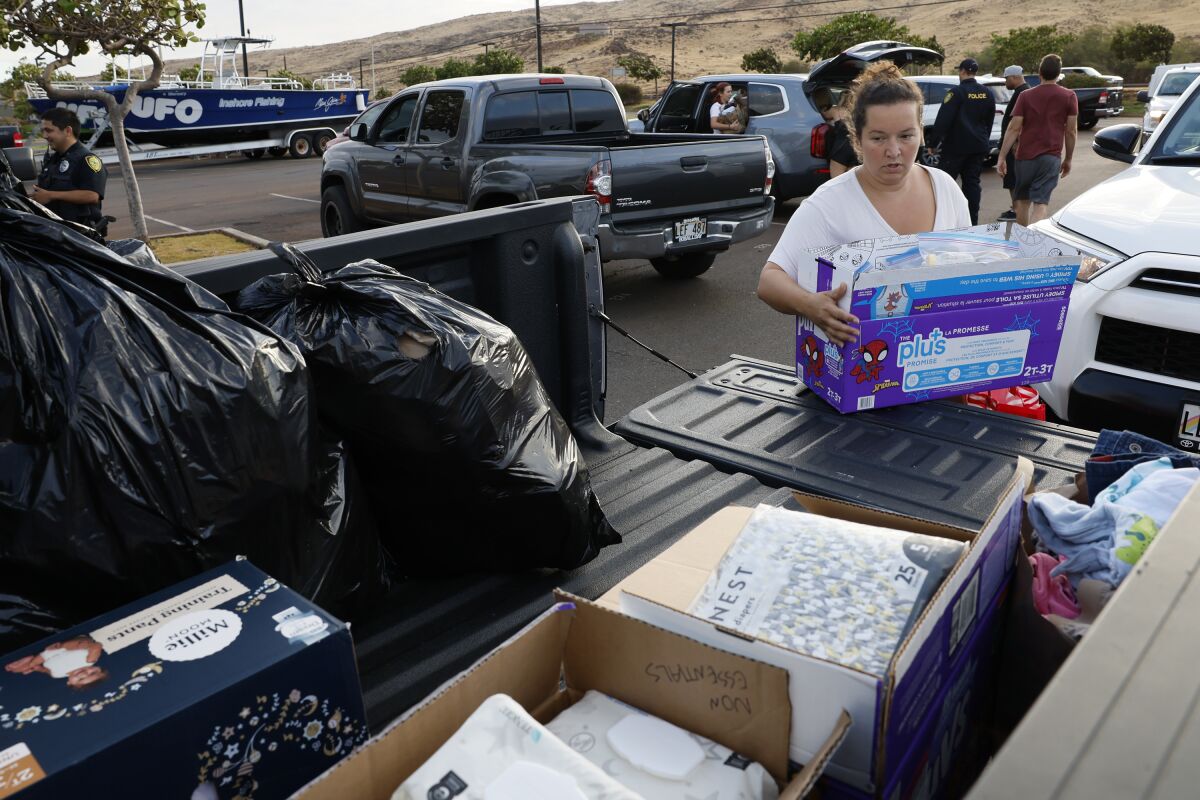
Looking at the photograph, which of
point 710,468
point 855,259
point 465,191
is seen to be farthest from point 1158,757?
point 465,191

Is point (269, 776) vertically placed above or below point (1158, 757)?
below

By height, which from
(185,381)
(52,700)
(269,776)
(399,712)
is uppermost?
(185,381)

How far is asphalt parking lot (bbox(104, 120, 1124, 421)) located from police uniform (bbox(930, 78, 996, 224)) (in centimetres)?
125

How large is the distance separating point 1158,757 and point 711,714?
559 mm

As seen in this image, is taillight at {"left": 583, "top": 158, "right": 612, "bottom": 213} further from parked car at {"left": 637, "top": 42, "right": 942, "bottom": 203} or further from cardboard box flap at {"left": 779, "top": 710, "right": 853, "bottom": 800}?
cardboard box flap at {"left": 779, "top": 710, "right": 853, "bottom": 800}

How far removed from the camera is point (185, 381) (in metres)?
1.54

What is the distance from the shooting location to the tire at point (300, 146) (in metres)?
24.4

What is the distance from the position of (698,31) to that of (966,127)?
89.0 m

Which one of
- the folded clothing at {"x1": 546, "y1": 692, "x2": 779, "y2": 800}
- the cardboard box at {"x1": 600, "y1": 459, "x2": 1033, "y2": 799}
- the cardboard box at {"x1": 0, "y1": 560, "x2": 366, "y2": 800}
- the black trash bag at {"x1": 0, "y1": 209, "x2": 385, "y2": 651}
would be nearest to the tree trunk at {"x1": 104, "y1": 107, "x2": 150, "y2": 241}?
the black trash bag at {"x1": 0, "y1": 209, "x2": 385, "y2": 651}

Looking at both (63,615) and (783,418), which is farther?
(783,418)

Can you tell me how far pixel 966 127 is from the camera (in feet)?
31.9

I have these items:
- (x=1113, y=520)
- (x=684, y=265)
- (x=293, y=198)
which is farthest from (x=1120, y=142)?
(x=293, y=198)

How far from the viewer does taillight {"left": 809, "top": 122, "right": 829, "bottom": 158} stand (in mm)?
10047

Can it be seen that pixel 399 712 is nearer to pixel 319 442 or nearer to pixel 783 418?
pixel 319 442
